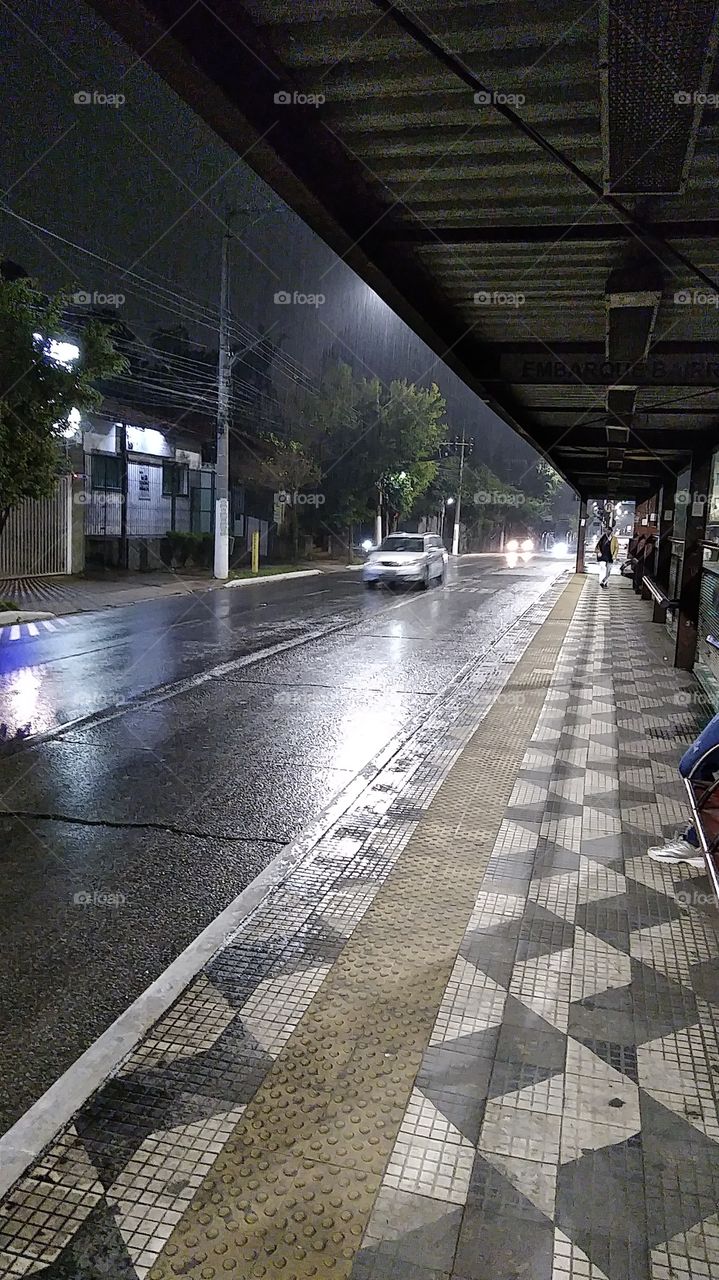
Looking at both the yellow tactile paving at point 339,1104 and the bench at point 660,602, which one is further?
the bench at point 660,602

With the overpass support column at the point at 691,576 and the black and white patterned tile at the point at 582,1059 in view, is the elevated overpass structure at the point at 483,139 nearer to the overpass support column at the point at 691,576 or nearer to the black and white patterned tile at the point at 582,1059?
the black and white patterned tile at the point at 582,1059

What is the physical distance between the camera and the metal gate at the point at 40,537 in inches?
848

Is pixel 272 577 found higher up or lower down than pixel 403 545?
lower down

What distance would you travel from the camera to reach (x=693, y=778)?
4.57 metres

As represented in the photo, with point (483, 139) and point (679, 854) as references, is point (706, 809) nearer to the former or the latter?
point (679, 854)

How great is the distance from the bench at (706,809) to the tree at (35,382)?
12.6m

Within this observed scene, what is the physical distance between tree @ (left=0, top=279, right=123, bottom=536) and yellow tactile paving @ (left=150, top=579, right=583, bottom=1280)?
1207 cm

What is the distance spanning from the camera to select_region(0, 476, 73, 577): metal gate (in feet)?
70.7

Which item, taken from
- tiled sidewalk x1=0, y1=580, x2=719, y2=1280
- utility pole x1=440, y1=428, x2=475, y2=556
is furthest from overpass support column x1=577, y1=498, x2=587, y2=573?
tiled sidewalk x1=0, y1=580, x2=719, y2=1280

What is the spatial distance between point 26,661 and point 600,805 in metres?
8.07

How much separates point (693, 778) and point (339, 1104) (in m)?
2.75

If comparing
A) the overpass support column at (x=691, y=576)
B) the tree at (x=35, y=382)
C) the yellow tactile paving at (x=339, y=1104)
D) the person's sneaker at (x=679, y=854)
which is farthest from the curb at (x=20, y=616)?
the person's sneaker at (x=679, y=854)

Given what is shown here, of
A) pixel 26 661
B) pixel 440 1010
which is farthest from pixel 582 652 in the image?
pixel 440 1010

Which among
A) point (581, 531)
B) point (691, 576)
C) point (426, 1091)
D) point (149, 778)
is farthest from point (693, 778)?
point (581, 531)
